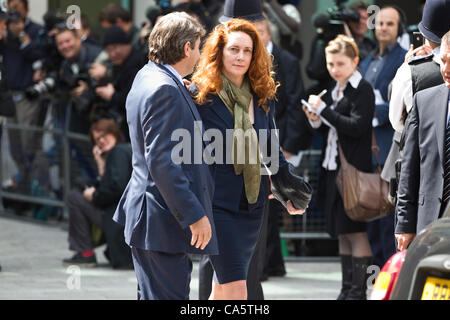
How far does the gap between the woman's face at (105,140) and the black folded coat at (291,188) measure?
3.62 meters

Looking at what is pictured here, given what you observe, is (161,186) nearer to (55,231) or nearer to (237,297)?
(237,297)

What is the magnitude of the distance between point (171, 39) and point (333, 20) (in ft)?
14.9

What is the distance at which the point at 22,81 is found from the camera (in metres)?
12.9

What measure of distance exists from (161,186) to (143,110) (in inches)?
16.4

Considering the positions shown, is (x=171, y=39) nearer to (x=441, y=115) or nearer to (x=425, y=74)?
(x=441, y=115)

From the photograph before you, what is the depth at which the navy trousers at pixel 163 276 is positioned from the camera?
17.6ft

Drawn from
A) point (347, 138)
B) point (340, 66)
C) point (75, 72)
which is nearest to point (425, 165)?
point (347, 138)

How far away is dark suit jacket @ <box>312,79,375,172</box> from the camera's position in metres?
8.42

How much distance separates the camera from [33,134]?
12.1m

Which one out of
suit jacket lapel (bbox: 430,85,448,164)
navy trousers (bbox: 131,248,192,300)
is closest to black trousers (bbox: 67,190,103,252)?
navy trousers (bbox: 131,248,192,300)

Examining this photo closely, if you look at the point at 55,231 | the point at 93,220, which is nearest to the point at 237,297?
the point at 93,220

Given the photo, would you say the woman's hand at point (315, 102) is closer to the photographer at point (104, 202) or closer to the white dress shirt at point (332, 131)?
the white dress shirt at point (332, 131)

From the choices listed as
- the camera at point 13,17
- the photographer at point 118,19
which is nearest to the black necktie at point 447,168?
the photographer at point 118,19
